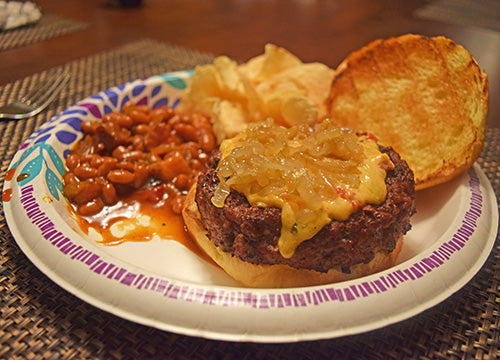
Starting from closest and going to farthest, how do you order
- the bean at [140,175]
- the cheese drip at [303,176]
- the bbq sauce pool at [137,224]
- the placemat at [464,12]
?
the cheese drip at [303,176], the bbq sauce pool at [137,224], the bean at [140,175], the placemat at [464,12]

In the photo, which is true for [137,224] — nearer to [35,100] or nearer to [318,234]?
[318,234]

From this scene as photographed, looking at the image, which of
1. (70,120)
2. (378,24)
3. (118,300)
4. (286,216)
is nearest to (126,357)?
(118,300)

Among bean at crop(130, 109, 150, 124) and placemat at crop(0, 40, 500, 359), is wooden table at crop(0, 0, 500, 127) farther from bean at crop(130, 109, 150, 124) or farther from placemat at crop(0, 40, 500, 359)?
placemat at crop(0, 40, 500, 359)

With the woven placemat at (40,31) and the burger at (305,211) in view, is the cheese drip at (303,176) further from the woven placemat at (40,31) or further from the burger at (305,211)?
the woven placemat at (40,31)

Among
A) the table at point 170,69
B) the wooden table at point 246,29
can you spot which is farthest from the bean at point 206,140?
the wooden table at point 246,29

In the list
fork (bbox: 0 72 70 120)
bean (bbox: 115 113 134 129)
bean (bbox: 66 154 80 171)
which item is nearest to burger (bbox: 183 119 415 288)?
bean (bbox: 66 154 80 171)

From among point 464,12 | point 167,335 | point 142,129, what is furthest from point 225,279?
point 464,12

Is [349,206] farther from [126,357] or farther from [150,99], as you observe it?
[150,99]
